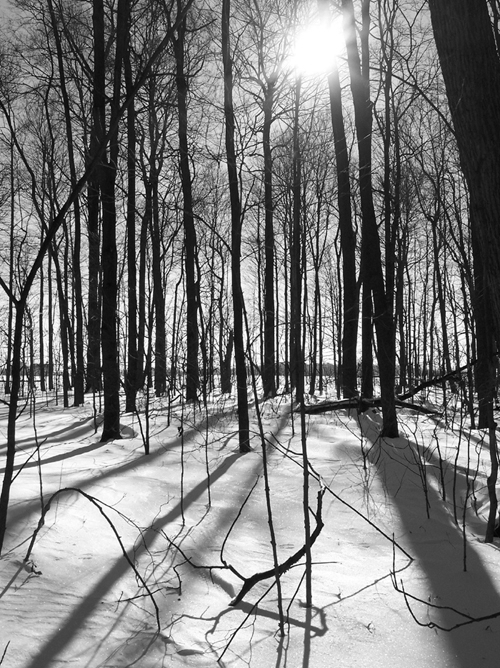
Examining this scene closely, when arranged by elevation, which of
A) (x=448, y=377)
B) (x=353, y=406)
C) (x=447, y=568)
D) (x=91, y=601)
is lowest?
(x=447, y=568)

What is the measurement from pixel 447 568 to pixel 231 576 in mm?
1172

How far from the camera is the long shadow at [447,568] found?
6.63 feet

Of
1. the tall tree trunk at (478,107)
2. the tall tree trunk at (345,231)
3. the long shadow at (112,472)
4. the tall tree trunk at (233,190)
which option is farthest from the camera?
the tall tree trunk at (345,231)

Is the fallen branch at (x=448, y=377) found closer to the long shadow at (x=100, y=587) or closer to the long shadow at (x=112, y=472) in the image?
the long shadow at (x=100, y=587)

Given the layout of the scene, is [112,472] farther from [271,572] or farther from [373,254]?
[373,254]

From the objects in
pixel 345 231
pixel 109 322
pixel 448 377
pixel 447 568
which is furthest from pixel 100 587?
pixel 345 231

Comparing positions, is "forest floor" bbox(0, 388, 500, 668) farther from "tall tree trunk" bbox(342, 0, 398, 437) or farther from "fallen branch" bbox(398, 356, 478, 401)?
"tall tree trunk" bbox(342, 0, 398, 437)

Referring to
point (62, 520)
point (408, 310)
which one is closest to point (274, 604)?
point (62, 520)

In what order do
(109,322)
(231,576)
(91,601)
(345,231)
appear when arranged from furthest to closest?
(345,231) → (109,322) → (231,576) → (91,601)

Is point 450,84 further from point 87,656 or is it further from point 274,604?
point 87,656

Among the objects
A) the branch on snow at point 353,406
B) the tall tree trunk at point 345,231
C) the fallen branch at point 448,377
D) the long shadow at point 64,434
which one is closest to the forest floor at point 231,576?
the fallen branch at point 448,377

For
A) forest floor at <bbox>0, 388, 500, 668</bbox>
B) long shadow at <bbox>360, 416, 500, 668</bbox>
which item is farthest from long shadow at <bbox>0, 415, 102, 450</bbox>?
long shadow at <bbox>360, 416, 500, 668</bbox>

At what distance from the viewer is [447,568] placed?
270 centimetres

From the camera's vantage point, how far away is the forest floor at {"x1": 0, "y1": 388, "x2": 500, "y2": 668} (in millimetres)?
1798
